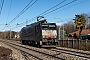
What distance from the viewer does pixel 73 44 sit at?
30188mm

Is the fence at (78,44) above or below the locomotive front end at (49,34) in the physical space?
below

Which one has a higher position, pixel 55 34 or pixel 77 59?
pixel 55 34

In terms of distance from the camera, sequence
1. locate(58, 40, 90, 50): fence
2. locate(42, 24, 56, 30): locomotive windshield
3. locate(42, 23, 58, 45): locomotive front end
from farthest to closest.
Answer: locate(42, 24, 56, 30): locomotive windshield
locate(42, 23, 58, 45): locomotive front end
locate(58, 40, 90, 50): fence

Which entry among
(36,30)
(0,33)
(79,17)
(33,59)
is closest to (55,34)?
(36,30)

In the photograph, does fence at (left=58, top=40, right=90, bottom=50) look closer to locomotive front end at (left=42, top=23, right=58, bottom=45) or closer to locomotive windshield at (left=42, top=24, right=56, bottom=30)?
locomotive front end at (left=42, top=23, right=58, bottom=45)

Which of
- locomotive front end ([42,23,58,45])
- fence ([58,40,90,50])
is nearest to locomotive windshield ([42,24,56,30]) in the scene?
locomotive front end ([42,23,58,45])

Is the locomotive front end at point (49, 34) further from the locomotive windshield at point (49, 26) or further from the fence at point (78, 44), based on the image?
the fence at point (78, 44)

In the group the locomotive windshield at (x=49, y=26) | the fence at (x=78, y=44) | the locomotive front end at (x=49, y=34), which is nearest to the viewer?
the fence at (x=78, y=44)

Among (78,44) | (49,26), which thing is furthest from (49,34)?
(78,44)

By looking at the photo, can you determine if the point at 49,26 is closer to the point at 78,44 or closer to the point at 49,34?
the point at 49,34

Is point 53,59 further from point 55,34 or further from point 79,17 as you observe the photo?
point 79,17

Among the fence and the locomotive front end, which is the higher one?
the locomotive front end

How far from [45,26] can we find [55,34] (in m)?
1.76

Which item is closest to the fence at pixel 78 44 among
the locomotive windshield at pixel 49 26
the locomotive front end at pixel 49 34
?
the locomotive front end at pixel 49 34
